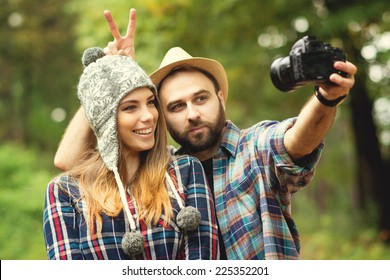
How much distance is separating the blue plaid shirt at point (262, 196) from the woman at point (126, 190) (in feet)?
0.42

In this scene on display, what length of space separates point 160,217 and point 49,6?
15930mm

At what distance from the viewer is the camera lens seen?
253cm

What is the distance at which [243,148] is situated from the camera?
10.1 feet

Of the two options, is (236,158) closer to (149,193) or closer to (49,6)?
(149,193)

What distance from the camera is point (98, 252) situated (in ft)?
9.01

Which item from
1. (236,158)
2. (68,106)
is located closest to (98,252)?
(236,158)

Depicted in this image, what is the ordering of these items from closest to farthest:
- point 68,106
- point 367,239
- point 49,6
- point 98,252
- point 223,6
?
point 98,252 → point 223,6 → point 367,239 → point 49,6 → point 68,106

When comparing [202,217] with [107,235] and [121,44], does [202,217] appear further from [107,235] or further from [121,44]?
[121,44]

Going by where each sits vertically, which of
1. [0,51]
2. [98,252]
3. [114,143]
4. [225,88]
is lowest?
[98,252]

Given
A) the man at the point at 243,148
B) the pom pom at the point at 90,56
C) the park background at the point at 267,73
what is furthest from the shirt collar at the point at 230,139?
the park background at the point at 267,73

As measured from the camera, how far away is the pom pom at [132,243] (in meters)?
2.63

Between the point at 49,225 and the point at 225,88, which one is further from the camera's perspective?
the point at 225,88

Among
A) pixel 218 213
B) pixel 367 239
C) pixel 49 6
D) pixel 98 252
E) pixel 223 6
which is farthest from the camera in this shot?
pixel 49 6

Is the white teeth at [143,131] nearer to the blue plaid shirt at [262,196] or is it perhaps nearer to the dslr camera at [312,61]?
the blue plaid shirt at [262,196]
